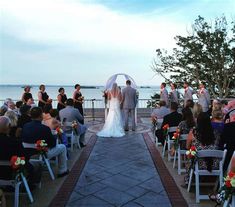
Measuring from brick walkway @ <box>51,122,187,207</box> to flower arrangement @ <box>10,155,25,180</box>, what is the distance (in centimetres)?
75

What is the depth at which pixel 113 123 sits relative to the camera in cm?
1079

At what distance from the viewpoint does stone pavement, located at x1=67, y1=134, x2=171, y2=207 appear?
4.62m

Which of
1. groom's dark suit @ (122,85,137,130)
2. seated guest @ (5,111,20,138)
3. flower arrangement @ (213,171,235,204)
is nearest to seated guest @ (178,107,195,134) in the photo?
flower arrangement @ (213,171,235,204)

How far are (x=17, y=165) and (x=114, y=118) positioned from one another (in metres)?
6.98

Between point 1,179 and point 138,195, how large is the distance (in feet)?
6.46

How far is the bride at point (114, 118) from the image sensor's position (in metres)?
10.5

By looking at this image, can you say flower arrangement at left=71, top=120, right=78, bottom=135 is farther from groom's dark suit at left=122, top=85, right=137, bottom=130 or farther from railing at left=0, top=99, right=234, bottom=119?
railing at left=0, top=99, right=234, bottom=119

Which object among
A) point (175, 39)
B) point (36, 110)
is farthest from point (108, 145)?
point (175, 39)

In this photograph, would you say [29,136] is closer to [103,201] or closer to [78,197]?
[78,197]

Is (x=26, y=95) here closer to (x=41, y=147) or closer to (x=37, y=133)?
(x=37, y=133)

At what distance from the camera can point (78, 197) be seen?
15.8ft

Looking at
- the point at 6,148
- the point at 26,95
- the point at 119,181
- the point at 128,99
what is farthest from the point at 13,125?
the point at 128,99

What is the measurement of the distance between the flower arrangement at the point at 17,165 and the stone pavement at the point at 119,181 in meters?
0.87

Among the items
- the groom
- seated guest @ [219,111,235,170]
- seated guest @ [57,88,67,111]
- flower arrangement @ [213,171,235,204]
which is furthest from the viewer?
the groom
